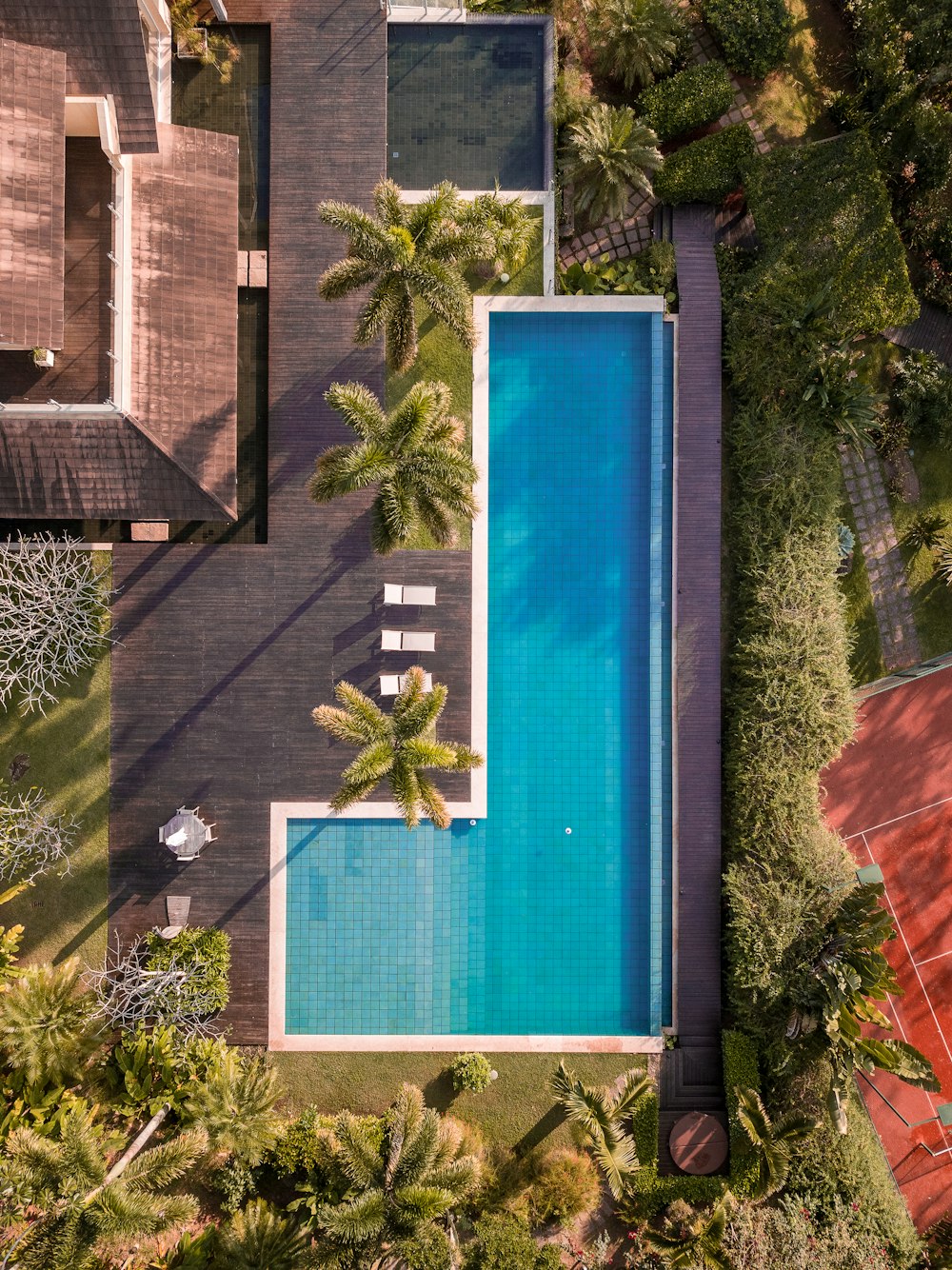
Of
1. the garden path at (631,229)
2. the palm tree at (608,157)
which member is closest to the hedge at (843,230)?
the garden path at (631,229)

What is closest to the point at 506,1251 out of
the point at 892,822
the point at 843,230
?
the point at 892,822

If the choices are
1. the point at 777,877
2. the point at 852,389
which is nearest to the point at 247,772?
the point at 777,877

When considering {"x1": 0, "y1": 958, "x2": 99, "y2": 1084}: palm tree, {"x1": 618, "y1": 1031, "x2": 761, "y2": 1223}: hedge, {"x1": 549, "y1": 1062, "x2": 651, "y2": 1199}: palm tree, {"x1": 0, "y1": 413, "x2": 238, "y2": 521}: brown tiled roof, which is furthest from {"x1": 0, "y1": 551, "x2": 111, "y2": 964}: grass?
{"x1": 618, "y1": 1031, "x2": 761, "y2": 1223}: hedge

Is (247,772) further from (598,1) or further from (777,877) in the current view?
(598,1)

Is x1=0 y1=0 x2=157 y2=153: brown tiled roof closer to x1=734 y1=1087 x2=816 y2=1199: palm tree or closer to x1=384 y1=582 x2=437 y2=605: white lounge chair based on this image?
x1=384 y1=582 x2=437 y2=605: white lounge chair

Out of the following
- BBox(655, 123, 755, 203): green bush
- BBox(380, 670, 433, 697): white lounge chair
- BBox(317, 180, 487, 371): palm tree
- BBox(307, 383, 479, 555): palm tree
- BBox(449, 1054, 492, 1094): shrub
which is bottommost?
BBox(449, 1054, 492, 1094): shrub

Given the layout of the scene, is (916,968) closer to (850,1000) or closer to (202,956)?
(850,1000)
